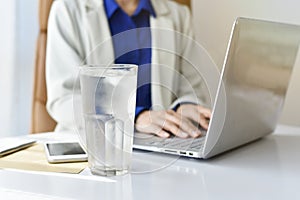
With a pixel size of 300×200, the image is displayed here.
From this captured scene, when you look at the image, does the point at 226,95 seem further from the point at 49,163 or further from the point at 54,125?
the point at 54,125

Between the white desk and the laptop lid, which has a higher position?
the laptop lid

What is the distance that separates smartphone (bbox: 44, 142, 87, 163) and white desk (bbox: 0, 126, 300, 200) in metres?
0.06

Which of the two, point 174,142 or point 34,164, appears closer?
point 34,164

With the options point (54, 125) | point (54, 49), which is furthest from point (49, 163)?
point (54, 125)

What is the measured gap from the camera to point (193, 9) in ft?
6.07

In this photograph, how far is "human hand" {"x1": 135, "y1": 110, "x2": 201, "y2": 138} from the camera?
89cm

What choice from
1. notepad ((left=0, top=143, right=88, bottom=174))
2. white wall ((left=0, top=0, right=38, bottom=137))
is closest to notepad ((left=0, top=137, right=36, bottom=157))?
notepad ((left=0, top=143, right=88, bottom=174))

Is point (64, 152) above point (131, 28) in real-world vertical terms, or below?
below

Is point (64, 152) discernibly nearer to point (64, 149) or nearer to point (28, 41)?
point (64, 149)

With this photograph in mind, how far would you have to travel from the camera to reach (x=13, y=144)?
0.86 m

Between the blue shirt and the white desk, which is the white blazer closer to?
the blue shirt

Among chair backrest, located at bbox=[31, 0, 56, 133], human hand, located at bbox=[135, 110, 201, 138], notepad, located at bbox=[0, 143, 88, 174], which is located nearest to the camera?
notepad, located at bbox=[0, 143, 88, 174]

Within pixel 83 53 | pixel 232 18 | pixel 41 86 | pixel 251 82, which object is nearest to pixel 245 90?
pixel 251 82

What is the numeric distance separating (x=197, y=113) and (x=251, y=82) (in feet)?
0.46
